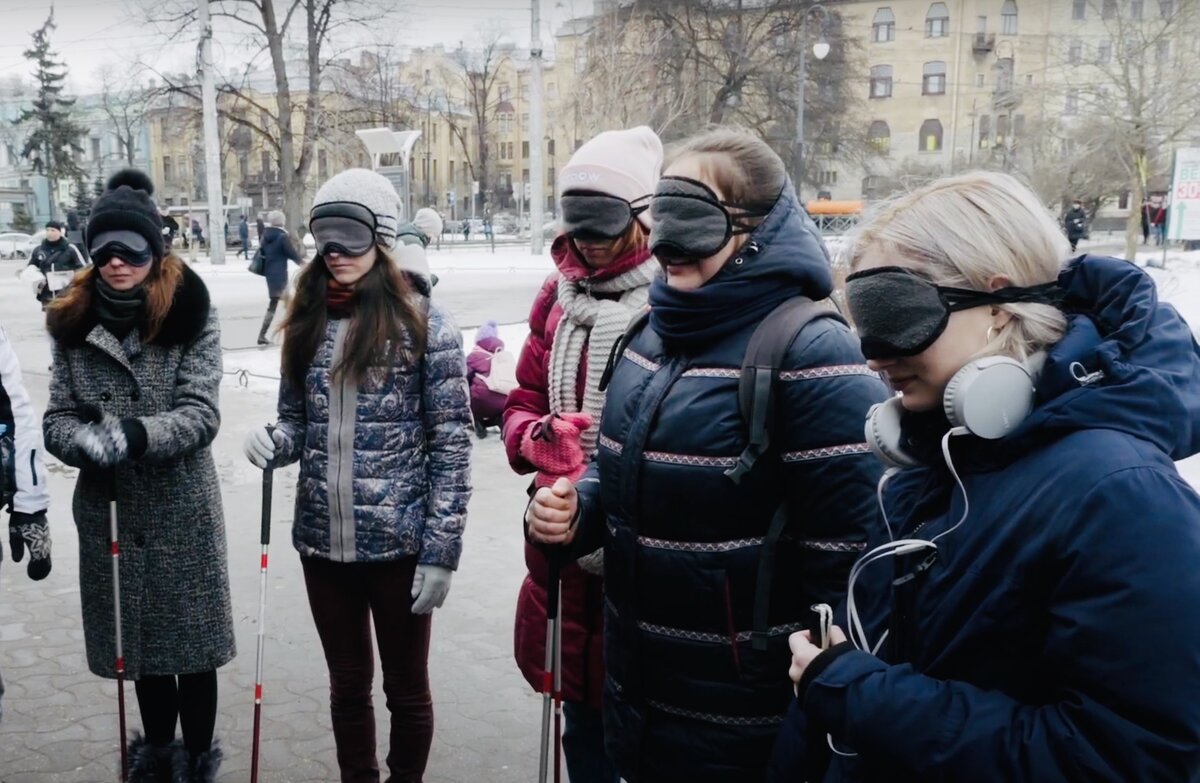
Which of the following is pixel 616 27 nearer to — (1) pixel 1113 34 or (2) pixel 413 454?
(1) pixel 1113 34

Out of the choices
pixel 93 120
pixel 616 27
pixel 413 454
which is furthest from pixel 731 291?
pixel 93 120

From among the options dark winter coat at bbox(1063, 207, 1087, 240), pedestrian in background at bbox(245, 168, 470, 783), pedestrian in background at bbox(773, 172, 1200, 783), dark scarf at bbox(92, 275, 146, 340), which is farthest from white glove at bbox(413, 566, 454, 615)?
dark winter coat at bbox(1063, 207, 1087, 240)

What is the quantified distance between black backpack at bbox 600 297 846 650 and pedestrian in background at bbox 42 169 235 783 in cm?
207

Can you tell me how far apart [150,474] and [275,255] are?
14.1m

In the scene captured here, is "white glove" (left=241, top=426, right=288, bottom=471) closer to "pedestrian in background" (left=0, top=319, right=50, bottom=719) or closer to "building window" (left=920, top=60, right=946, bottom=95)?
"pedestrian in background" (left=0, top=319, right=50, bottom=719)

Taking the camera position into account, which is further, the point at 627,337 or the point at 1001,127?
the point at 1001,127

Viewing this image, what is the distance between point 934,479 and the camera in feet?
5.43

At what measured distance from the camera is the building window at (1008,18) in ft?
205

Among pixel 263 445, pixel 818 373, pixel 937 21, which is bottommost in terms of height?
pixel 263 445

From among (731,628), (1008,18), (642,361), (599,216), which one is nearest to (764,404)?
(642,361)

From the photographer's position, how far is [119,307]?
3.35 meters

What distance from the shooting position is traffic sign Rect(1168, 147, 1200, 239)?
17.8 meters

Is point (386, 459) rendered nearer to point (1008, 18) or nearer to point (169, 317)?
point (169, 317)

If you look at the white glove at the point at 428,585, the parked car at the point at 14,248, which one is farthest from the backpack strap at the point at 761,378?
the parked car at the point at 14,248
